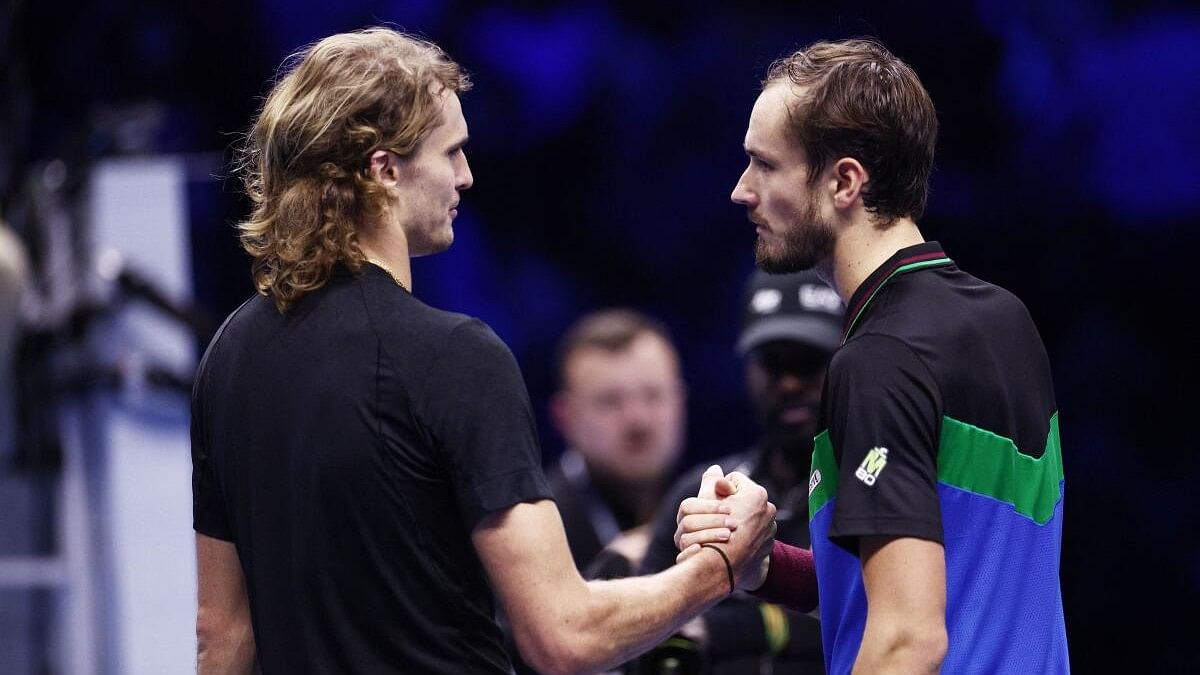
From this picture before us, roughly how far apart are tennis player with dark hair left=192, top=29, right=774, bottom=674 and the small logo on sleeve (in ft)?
1.29

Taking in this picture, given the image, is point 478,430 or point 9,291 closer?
point 478,430

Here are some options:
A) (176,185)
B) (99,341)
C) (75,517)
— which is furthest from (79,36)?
(75,517)

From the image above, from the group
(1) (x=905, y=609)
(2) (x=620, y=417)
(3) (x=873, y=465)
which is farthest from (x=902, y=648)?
(2) (x=620, y=417)

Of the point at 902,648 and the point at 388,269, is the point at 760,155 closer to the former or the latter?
the point at 388,269

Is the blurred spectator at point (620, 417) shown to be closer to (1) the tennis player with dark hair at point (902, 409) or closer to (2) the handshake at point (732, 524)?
(2) the handshake at point (732, 524)

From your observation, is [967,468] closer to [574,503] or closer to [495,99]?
[574,503]

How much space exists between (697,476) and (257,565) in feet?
4.58

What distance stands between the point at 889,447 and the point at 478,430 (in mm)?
536

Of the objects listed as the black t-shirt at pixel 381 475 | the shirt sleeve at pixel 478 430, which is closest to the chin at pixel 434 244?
the black t-shirt at pixel 381 475

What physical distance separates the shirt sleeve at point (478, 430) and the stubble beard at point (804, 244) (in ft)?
1.71

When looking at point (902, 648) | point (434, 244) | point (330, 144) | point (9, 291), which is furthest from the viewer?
point (9, 291)

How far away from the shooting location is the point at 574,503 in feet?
12.7

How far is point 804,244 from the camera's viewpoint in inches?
91.8

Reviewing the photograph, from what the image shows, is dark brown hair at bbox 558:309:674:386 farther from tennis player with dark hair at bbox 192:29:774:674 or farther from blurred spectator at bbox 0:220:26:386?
tennis player with dark hair at bbox 192:29:774:674
